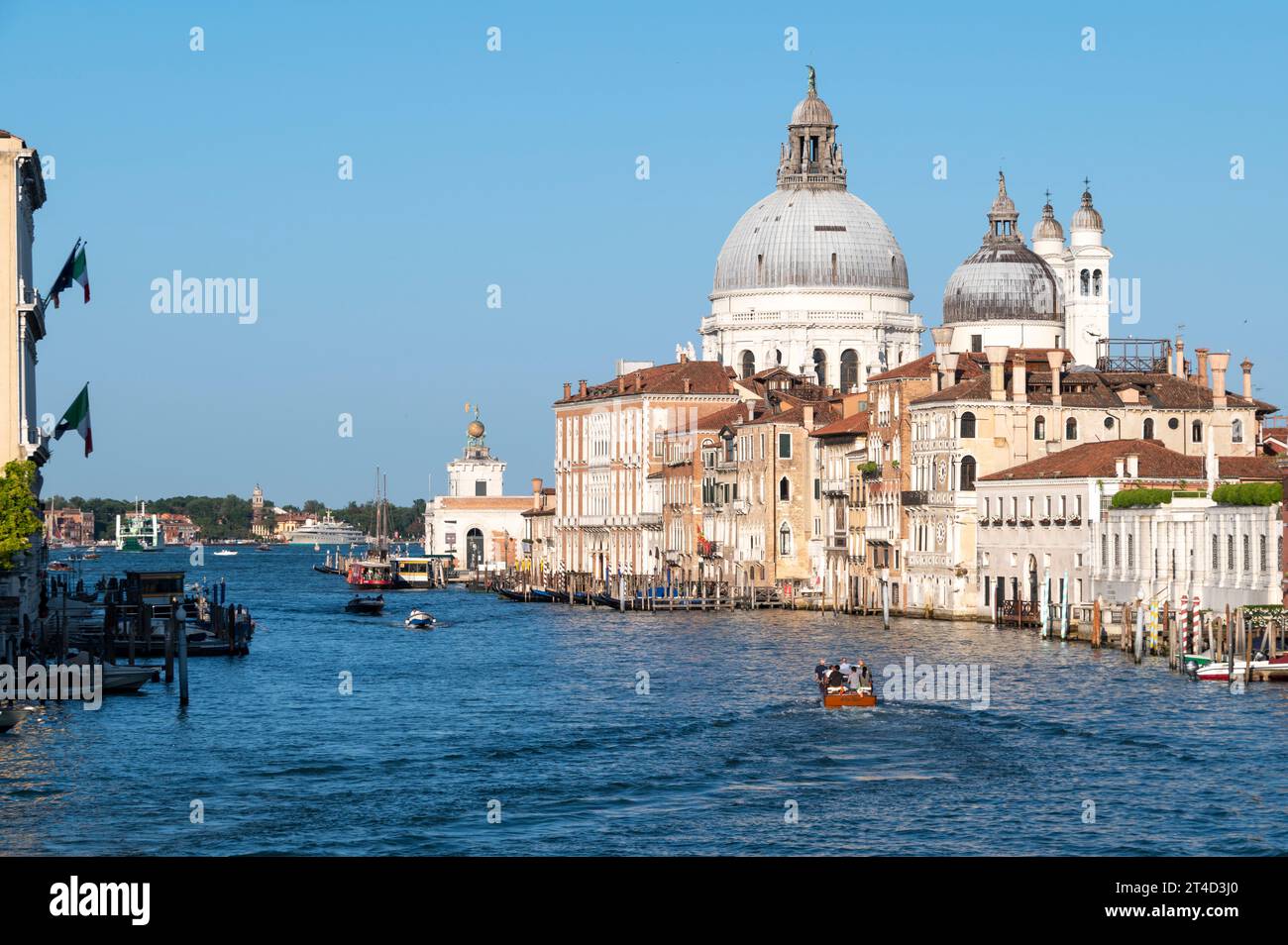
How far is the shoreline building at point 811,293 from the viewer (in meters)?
123

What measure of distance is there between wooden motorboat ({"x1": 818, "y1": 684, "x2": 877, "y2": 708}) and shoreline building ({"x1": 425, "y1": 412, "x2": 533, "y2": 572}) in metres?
107

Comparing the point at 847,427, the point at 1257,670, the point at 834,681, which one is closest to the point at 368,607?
the point at 847,427

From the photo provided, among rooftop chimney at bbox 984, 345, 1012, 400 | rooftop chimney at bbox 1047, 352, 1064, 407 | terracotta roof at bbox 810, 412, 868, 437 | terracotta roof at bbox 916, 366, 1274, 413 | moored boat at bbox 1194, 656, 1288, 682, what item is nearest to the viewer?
moored boat at bbox 1194, 656, 1288, 682

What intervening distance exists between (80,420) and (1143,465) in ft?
103

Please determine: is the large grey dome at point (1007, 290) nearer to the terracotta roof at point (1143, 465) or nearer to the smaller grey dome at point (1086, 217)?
the smaller grey dome at point (1086, 217)

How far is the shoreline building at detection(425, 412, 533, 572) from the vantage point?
6024 inches

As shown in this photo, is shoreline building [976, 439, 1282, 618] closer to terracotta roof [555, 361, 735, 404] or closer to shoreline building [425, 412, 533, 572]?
terracotta roof [555, 361, 735, 404]

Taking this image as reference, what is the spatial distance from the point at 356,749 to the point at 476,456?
12521cm

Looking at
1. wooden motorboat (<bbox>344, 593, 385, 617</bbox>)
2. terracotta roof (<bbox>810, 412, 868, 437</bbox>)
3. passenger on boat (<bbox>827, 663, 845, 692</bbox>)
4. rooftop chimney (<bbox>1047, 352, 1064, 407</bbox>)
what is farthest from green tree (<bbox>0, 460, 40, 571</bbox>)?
wooden motorboat (<bbox>344, 593, 385, 617</bbox>)

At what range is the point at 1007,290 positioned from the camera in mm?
108312

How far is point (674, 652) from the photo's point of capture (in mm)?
62562

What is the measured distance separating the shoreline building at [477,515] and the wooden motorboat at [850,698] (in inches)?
4214
